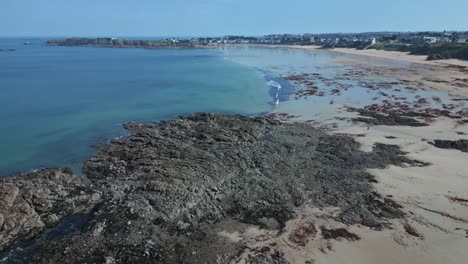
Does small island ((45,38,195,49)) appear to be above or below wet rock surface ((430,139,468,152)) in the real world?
above

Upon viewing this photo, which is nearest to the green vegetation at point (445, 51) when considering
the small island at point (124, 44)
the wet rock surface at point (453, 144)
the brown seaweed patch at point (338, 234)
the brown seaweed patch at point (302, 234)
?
the wet rock surface at point (453, 144)

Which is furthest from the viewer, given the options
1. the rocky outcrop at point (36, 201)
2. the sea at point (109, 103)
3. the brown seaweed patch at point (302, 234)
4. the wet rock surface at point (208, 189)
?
the sea at point (109, 103)

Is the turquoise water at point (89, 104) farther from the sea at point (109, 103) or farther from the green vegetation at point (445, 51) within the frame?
the green vegetation at point (445, 51)

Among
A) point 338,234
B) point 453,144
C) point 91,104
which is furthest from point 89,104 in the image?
point 453,144

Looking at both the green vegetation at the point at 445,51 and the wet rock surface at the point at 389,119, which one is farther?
the green vegetation at the point at 445,51

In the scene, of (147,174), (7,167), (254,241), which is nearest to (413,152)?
(254,241)

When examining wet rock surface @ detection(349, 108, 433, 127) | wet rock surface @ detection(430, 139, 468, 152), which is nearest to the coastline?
wet rock surface @ detection(430, 139, 468, 152)

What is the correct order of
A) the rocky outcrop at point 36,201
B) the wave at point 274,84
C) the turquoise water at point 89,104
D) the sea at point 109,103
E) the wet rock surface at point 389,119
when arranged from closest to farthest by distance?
the rocky outcrop at point 36,201, the turquoise water at point 89,104, the sea at point 109,103, the wet rock surface at point 389,119, the wave at point 274,84

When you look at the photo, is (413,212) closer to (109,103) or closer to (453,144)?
(453,144)

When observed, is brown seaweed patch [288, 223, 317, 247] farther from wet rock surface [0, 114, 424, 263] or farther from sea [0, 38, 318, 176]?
sea [0, 38, 318, 176]
